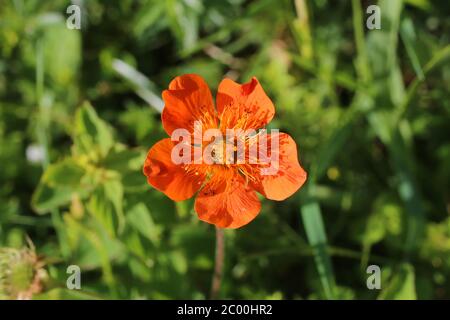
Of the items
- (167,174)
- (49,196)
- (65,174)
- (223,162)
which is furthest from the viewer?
(49,196)

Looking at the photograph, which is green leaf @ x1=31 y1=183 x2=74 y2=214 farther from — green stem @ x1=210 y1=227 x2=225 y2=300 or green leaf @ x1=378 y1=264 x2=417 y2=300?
green leaf @ x1=378 y1=264 x2=417 y2=300

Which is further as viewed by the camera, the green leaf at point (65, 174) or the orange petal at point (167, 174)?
the green leaf at point (65, 174)

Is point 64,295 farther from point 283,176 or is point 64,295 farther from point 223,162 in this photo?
point 283,176

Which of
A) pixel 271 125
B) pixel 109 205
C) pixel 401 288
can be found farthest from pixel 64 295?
pixel 401 288

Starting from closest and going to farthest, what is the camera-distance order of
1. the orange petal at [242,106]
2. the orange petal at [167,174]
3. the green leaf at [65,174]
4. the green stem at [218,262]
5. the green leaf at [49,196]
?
the orange petal at [167,174] → the orange petal at [242,106] → the green stem at [218,262] → the green leaf at [65,174] → the green leaf at [49,196]

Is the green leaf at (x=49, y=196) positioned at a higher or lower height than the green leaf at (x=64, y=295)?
higher

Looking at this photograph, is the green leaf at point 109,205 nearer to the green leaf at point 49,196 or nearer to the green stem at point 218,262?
the green leaf at point 49,196

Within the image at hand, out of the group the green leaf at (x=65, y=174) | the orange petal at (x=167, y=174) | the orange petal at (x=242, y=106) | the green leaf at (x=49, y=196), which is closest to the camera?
the orange petal at (x=167, y=174)

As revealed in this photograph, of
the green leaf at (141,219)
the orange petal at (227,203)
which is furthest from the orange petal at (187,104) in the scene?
the green leaf at (141,219)
